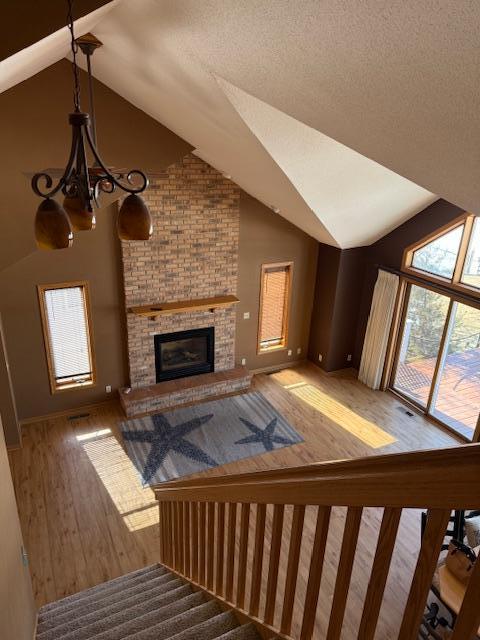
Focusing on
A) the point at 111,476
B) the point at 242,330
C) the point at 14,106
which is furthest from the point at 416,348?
the point at 14,106

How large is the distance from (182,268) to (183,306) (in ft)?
1.93

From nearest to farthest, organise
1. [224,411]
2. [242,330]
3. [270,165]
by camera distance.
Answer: [270,165] → [224,411] → [242,330]

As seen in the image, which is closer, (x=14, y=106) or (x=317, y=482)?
(x=317, y=482)

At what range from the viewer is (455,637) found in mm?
761

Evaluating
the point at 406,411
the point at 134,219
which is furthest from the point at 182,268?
the point at 134,219

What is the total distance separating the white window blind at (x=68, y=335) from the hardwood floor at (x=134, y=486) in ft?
2.25

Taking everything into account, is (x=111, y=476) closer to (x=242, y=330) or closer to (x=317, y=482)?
(x=242, y=330)

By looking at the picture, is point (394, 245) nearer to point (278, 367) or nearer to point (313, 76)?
point (278, 367)

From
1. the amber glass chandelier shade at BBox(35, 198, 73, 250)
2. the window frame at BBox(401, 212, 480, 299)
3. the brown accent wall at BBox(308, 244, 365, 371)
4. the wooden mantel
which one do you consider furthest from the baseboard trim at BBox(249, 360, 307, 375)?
the amber glass chandelier shade at BBox(35, 198, 73, 250)

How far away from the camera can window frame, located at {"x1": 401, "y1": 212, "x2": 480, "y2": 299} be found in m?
6.04

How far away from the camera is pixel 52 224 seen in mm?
2107

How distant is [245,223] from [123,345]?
274cm

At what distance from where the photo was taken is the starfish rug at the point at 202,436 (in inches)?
238

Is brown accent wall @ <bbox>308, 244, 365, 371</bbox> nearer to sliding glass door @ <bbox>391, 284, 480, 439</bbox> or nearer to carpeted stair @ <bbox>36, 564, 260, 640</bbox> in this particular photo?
sliding glass door @ <bbox>391, 284, 480, 439</bbox>
